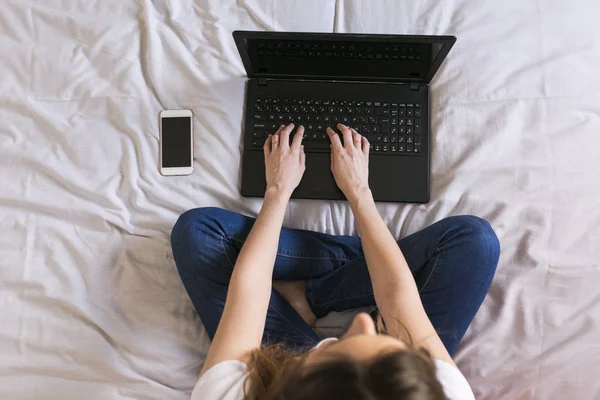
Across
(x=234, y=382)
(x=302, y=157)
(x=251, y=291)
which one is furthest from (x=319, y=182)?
(x=234, y=382)

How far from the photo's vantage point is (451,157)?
1.01 metres

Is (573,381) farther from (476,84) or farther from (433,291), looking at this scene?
(476,84)

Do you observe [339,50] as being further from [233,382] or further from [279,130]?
[233,382]

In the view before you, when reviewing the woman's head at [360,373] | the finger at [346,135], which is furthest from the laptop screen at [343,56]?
the woman's head at [360,373]

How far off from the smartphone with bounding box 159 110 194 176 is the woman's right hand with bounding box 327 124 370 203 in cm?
28

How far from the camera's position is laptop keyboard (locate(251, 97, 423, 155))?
3.32 feet

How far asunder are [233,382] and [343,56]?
23.5 inches

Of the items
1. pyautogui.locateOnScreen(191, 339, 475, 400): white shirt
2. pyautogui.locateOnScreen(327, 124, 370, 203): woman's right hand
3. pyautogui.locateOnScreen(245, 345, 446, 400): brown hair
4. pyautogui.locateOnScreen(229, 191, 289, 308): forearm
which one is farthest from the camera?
pyautogui.locateOnScreen(327, 124, 370, 203): woman's right hand

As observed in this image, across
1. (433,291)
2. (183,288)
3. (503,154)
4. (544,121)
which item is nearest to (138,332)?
(183,288)

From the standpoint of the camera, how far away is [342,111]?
40.3 inches

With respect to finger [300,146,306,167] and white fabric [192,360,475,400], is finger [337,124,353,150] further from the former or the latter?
white fabric [192,360,475,400]

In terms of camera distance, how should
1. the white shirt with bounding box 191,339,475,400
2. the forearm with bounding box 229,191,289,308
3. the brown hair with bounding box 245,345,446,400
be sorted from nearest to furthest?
the brown hair with bounding box 245,345,446,400 < the white shirt with bounding box 191,339,475,400 < the forearm with bounding box 229,191,289,308

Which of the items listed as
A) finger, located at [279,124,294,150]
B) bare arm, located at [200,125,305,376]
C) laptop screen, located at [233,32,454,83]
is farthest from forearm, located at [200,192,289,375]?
laptop screen, located at [233,32,454,83]

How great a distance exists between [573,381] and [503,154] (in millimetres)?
416
